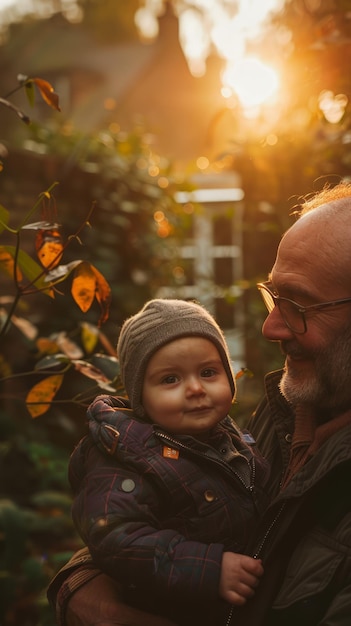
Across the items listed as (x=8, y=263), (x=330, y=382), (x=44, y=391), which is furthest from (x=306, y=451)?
(x=8, y=263)

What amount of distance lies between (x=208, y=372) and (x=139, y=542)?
0.47 m

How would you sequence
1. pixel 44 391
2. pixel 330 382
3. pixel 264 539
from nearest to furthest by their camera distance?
pixel 264 539, pixel 330 382, pixel 44 391

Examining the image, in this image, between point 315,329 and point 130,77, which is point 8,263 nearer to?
point 315,329

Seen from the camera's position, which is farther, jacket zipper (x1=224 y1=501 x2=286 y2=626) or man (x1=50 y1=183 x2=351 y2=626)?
jacket zipper (x1=224 y1=501 x2=286 y2=626)

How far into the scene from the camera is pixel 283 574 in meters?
1.90

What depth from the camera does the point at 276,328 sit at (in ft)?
7.27

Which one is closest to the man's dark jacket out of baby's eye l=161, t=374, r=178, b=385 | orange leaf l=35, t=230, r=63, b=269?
baby's eye l=161, t=374, r=178, b=385

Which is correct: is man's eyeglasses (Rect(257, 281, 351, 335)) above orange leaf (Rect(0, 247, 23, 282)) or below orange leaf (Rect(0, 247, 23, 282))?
below

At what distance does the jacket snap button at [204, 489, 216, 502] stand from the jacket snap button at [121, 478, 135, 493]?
0.18 m

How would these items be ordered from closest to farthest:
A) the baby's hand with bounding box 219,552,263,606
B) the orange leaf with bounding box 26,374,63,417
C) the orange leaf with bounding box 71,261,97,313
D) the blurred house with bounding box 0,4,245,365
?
the baby's hand with bounding box 219,552,263,606
the orange leaf with bounding box 71,261,97,313
the orange leaf with bounding box 26,374,63,417
the blurred house with bounding box 0,4,245,365

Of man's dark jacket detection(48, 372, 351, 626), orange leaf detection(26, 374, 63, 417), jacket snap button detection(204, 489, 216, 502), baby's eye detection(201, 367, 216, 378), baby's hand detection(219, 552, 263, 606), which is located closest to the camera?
man's dark jacket detection(48, 372, 351, 626)

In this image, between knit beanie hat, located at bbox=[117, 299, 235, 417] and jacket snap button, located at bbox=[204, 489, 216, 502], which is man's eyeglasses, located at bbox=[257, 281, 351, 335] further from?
jacket snap button, located at bbox=[204, 489, 216, 502]

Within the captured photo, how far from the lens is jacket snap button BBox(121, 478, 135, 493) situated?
1.99 m

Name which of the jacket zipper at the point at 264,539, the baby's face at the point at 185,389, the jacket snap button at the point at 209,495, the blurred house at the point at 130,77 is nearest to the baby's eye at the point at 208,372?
the baby's face at the point at 185,389
